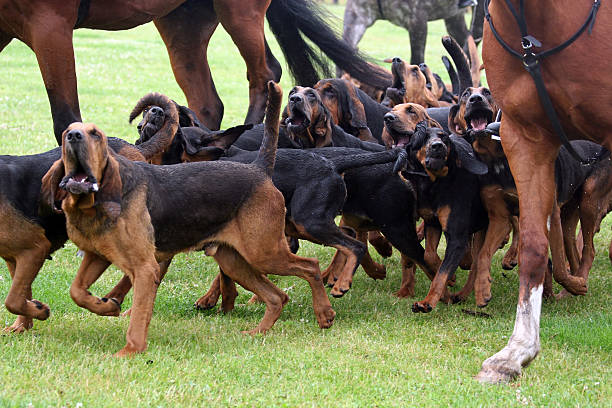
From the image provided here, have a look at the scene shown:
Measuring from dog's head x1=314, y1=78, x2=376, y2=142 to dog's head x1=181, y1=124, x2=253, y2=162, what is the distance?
Result: 161cm

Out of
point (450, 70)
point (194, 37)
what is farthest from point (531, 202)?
point (450, 70)

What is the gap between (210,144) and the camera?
6734 millimetres

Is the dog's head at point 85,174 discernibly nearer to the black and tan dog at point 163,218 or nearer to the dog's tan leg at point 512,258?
the black and tan dog at point 163,218

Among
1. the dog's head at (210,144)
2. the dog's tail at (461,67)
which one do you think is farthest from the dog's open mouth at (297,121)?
the dog's tail at (461,67)

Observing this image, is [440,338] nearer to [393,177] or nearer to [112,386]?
[393,177]

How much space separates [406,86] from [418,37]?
4621 millimetres

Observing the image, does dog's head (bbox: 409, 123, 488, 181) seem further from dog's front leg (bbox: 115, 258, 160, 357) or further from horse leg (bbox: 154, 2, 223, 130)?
horse leg (bbox: 154, 2, 223, 130)

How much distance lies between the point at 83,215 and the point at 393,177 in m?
2.54

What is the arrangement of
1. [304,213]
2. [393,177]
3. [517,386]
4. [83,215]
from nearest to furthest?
1. [517,386]
2. [83,215]
3. [304,213]
4. [393,177]

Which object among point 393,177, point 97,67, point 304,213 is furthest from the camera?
point 97,67

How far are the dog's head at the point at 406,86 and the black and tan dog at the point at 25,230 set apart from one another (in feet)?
Result: 14.6

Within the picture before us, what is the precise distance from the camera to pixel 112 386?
4.29 meters

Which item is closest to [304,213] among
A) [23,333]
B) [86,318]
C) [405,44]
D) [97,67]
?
[86,318]

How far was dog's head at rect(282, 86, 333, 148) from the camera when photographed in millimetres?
7148
